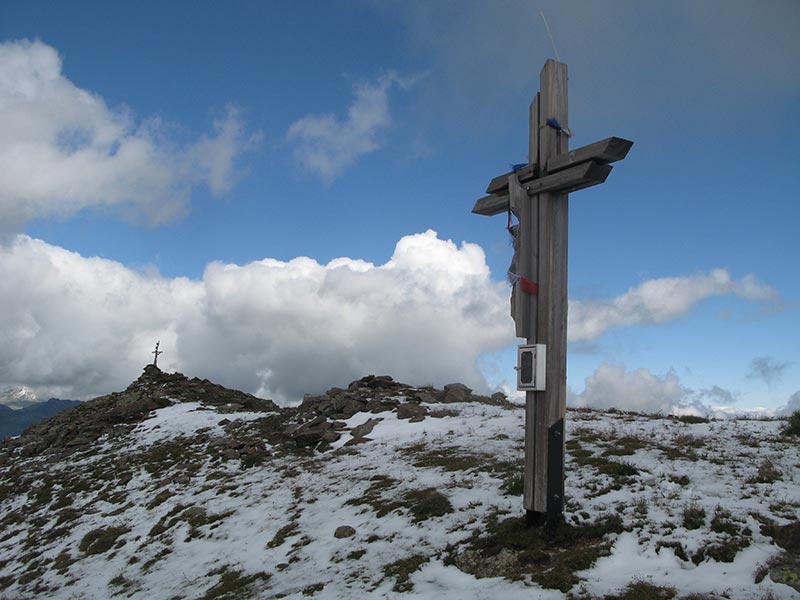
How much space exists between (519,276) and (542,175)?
1.76 m

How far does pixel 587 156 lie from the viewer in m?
7.75

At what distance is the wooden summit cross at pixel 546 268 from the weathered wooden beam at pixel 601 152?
14mm

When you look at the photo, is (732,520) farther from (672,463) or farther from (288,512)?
(288,512)

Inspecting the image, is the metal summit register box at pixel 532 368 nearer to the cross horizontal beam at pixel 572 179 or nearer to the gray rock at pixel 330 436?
the cross horizontal beam at pixel 572 179

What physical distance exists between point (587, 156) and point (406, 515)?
6888 mm

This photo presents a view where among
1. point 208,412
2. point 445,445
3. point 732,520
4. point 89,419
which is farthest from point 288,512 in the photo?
point 89,419

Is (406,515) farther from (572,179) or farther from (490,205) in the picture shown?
(572,179)

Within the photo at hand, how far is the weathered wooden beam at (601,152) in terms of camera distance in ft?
24.7

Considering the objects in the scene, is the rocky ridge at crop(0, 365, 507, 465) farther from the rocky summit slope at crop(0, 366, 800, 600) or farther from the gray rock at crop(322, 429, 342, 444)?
the rocky summit slope at crop(0, 366, 800, 600)

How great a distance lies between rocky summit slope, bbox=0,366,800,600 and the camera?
6305 mm

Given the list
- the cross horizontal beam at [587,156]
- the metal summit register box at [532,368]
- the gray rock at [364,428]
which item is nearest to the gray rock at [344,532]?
the metal summit register box at [532,368]

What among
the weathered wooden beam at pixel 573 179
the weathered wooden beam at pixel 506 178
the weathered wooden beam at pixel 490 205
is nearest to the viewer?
the weathered wooden beam at pixel 573 179


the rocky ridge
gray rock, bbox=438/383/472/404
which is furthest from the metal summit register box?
gray rock, bbox=438/383/472/404

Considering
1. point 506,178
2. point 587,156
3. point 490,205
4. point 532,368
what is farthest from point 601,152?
point 532,368
